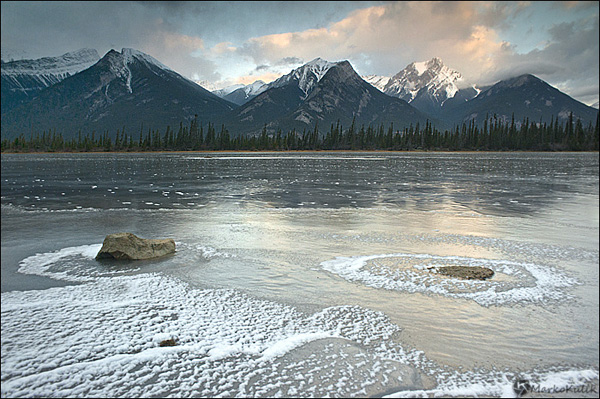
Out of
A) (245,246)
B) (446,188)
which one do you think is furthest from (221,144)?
(245,246)

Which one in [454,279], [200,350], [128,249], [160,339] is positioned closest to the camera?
[200,350]

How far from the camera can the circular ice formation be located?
23.2ft

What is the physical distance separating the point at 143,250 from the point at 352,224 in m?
7.06

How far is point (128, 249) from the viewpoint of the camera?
30.7 ft

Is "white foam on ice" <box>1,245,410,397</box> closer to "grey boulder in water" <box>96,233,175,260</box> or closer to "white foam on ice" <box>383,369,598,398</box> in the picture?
"white foam on ice" <box>383,369,598,398</box>

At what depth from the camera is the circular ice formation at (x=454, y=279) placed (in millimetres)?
7074

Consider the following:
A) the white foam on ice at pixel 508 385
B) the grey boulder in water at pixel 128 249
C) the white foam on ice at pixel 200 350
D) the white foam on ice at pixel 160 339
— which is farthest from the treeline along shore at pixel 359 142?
the white foam on ice at pixel 508 385

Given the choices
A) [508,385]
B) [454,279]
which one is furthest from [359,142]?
[508,385]

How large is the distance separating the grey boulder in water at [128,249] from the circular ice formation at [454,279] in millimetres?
4111

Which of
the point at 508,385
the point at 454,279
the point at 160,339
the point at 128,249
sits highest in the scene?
the point at 128,249

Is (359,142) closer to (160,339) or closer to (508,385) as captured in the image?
(160,339)

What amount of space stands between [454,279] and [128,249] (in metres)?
7.23

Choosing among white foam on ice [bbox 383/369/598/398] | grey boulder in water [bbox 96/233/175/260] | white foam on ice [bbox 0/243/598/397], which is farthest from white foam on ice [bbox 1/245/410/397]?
grey boulder in water [bbox 96/233/175/260]

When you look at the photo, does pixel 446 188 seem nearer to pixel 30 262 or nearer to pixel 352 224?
pixel 352 224
